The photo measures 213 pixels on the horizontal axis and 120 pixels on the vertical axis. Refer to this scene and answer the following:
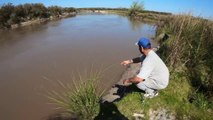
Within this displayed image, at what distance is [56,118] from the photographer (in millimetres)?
5047

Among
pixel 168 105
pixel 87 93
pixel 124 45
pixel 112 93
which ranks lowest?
pixel 124 45

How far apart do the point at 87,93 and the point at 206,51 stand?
3265 mm

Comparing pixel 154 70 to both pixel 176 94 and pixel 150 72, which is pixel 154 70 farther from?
pixel 176 94

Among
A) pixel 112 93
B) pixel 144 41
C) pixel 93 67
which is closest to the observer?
pixel 144 41

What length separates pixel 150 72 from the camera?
156 inches

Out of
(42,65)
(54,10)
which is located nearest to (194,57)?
(42,65)

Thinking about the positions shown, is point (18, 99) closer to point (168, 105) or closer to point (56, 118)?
point (56, 118)

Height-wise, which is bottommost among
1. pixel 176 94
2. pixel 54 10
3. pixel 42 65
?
pixel 54 10

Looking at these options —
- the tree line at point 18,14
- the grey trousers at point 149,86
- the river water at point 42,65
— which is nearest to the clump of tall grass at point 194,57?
the grey trousers at point 149,86

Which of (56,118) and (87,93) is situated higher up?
(87,93)

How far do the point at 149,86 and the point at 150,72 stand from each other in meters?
0.47

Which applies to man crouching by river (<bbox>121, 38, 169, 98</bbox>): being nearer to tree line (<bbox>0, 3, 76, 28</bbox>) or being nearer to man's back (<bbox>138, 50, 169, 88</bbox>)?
man's back (<bbox>138, 50, 169, 88</bbox>)

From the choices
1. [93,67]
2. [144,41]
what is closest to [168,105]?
[144,41]

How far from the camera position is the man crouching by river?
12.8ft
